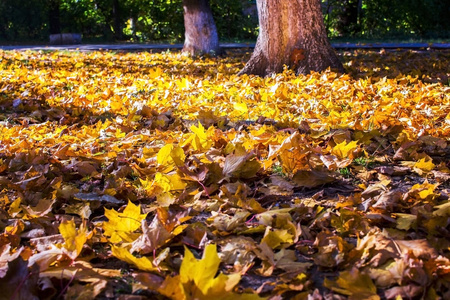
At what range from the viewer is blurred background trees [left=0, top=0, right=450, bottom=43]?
59.6 feet

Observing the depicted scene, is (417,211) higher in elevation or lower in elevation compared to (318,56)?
lower

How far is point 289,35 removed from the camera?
21.7 feet

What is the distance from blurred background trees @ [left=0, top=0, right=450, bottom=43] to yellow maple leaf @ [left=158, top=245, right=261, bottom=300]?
A: 17.2 m

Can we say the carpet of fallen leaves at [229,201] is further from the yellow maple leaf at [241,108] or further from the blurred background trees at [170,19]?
the blurred background trees at [170,19]

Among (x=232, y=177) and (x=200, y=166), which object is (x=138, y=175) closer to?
(x=200, y=166)

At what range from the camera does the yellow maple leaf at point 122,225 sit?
177 centimetres

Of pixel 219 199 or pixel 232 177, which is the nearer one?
pixel 219 199

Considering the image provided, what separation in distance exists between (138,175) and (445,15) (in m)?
18.3

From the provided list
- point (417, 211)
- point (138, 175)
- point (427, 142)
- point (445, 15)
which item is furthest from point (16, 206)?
point (445, 15)

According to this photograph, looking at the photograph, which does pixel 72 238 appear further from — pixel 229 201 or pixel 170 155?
pixel 170 155


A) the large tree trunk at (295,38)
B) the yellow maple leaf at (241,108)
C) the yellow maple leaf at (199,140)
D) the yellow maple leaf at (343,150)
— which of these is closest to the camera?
the yellow maple leaf at (343,150)

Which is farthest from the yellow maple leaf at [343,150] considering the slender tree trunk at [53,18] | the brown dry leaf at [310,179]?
the slender tree trunk at [53,18]

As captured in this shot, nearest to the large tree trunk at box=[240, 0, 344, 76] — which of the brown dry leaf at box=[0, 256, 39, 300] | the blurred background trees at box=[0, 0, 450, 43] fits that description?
the brown dry leaf at box=[0, 256, 39, 300]

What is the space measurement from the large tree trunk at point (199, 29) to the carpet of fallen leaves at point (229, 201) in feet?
20.9
